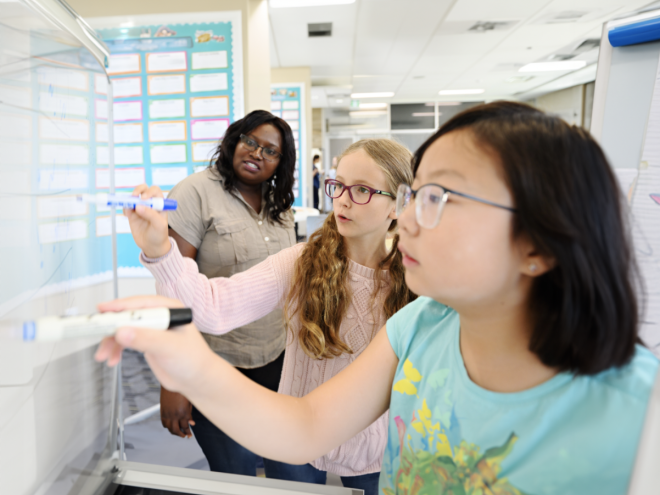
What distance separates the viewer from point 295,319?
118 cm

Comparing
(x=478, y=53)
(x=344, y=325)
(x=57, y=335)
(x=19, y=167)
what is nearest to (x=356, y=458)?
(x=344, y=325)

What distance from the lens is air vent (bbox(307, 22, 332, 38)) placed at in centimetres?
523

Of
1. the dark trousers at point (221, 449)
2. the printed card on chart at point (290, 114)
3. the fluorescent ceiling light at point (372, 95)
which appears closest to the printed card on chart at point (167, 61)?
the dark trousers at point (221, 449)

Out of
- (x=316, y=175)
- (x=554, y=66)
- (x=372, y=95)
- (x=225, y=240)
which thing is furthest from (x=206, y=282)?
(x=372, y=95)

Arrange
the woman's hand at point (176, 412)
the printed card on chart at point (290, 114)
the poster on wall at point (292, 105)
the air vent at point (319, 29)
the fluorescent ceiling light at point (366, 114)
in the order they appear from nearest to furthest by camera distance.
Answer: the woman's hand at point (176, 412)
the air vent at point (319, 29)
the poster on wall at point (292, 105)
the printed card on chart at point (290, 114)
the fluorescent ceiling light at point (366, 114)

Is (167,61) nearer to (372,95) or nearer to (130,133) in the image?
(130,133)

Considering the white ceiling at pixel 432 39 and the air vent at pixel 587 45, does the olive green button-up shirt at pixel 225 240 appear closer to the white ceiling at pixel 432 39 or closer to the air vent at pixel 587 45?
the white ceiling at pixel 432 39

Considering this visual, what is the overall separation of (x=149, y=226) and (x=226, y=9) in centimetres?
258

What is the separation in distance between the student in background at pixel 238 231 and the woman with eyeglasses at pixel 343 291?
1.46 ft

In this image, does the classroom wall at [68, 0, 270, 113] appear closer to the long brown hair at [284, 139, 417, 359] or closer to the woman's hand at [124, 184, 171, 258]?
the long brown hair at [284, 139, 417, 359]

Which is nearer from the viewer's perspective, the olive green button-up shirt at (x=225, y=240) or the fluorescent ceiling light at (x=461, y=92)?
the olive green button-up shirt at (x=225, y=240)

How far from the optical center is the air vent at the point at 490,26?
5.33 m

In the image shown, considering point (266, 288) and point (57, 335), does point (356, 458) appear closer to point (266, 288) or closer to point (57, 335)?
point (266, 288)

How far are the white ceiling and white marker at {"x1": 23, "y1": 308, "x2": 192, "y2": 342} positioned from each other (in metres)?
4.81
